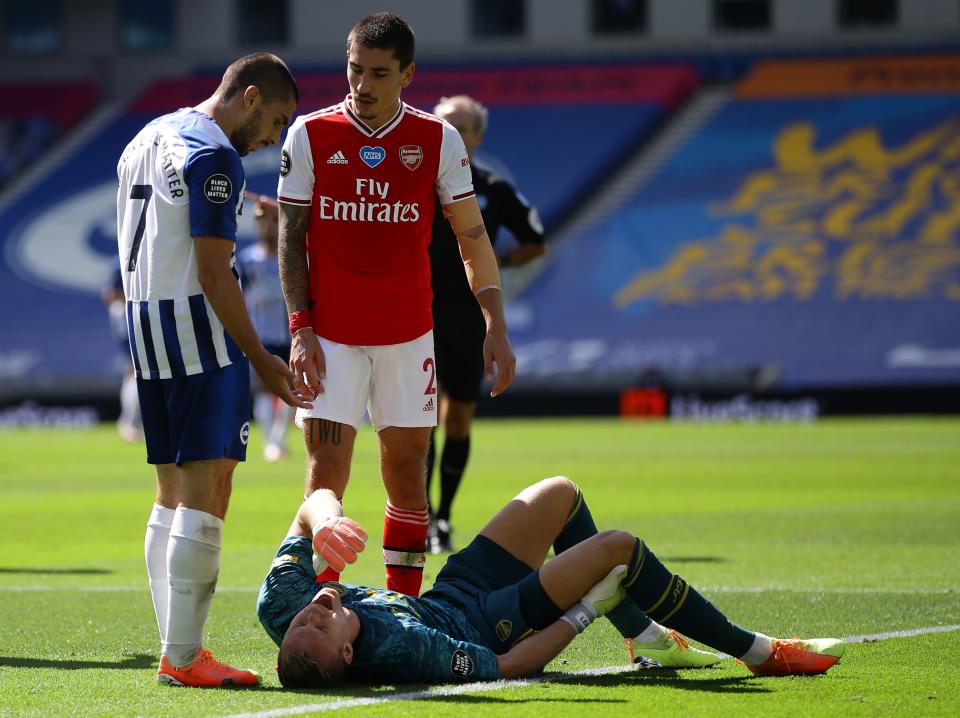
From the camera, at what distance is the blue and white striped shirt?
4969 millimetres

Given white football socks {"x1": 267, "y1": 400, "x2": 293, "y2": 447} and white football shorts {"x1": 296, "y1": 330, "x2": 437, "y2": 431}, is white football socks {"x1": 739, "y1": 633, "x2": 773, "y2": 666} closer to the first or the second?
white football shorts {"x1": 296, "y1": 330, "x2": 437, "y2": 431}

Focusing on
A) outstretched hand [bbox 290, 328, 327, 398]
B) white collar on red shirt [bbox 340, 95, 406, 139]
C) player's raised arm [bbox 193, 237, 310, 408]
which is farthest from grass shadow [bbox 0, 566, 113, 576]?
player's raised arm [bbox 193, 237, 310, 408]

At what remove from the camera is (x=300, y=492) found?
13.8 metres

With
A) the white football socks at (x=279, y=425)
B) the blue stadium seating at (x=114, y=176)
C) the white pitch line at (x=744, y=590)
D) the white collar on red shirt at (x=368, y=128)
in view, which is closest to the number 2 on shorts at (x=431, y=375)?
the white collar on red shirt at (x=368, y=128)

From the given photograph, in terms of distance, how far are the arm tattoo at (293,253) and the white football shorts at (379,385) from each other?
0.20m

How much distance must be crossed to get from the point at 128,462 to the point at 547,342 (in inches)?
539

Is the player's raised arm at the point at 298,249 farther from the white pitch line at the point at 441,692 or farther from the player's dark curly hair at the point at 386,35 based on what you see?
the white pitch line at the point at 441,692

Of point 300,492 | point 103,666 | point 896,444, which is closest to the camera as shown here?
point 103,666

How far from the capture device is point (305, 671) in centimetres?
481

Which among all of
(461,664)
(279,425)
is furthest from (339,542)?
(279,425)

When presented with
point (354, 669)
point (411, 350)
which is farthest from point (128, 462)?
point (354, 669)

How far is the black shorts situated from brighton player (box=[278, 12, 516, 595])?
9.14ft

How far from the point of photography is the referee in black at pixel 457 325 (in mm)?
9008

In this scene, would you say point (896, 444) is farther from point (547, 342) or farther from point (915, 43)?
point (915, 43)
